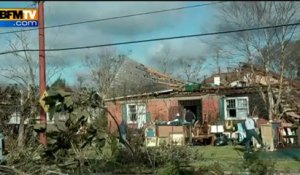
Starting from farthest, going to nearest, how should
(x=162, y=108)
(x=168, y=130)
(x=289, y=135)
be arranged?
(x=162, y=108) → (x=168, y=130) → (x=289, y=135)

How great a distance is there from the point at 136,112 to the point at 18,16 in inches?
A: 522

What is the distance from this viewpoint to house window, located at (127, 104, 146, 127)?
32.1 metres

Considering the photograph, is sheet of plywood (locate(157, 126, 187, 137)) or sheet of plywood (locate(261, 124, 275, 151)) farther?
sheet of plywood (locate(157, 126, 187, 137))

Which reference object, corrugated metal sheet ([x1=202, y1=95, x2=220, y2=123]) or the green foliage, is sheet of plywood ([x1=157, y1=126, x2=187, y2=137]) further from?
the green foliage

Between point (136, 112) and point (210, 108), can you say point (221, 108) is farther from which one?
point (136, 112)

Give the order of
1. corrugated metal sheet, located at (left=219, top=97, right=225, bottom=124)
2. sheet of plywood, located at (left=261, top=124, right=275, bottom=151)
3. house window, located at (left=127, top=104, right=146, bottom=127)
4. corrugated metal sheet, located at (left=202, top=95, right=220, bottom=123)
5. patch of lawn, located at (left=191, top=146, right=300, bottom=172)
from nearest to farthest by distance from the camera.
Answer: patch of lawn, located at (left=191, top=146, right=300, bottom=172) < sheet of plywood, located at (left=261, top=124, right=275, bottom=151) < house window, located at (left=127, top=104, right=146, bottom=127) < corrugated metal sheet, located at (left=219, top=97, right=225, bottom=124) < corrugated metal sheet, located at (left=202, top=95, right=220, bottom=123)

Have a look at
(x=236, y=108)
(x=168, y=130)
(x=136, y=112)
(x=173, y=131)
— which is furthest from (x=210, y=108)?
(x=173, y=131)

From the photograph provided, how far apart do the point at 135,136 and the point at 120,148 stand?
670mm

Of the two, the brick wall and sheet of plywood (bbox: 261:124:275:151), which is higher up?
the brick wall

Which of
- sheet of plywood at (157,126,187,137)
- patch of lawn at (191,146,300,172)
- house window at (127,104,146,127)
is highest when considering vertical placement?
house window at (127,104,146,127)

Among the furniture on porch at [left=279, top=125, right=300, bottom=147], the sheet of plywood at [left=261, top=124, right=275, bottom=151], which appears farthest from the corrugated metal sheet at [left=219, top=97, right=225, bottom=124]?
the sheet of plywood at [left=261, top=124, right=275, bottom=151]

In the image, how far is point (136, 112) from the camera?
111 ft

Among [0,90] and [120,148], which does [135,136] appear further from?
[0,90]

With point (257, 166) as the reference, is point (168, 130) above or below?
above
